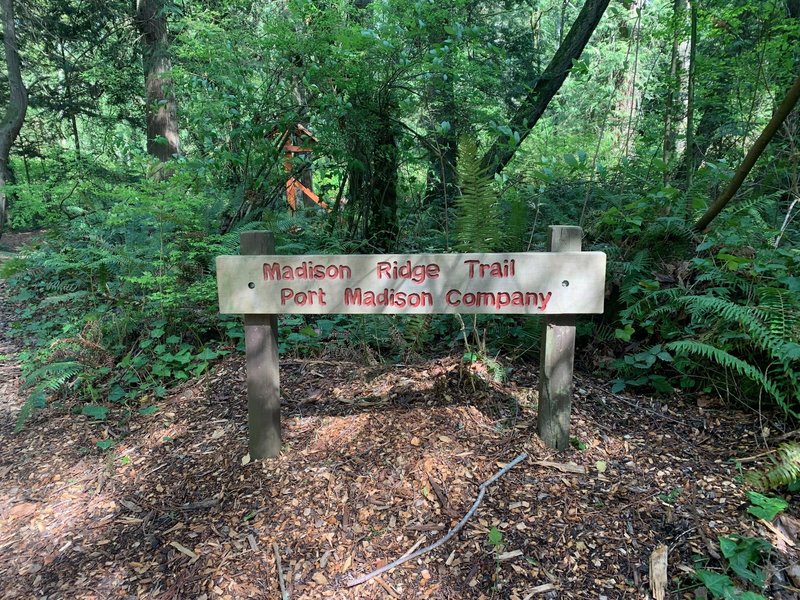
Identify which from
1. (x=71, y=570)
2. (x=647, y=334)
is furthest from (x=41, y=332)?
(x=647, y=334)

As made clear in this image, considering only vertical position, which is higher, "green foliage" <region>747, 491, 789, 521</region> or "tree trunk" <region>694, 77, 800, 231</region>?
"tree trunk" <region>694, 77, 800, 231</region>

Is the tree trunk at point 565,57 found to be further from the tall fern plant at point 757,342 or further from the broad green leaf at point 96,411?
the broad green leaf at point 96,411

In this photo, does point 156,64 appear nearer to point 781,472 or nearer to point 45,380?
point 45,380

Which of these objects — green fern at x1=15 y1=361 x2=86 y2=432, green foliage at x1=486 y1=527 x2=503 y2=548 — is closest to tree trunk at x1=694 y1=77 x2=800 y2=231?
green foliage at x1=486 y1=527 x2=503 y2=548

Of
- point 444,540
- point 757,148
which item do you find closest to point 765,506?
A: point 444,540

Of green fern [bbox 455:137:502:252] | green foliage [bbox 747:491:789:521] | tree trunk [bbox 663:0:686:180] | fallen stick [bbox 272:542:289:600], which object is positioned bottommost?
fallen stick [bbox 272:542:289:600]

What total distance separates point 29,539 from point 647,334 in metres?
3.88

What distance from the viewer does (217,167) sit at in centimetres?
481

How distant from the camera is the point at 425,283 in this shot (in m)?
2.44

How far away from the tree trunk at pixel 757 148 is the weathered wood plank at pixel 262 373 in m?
2.81

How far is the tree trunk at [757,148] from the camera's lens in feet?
8.52

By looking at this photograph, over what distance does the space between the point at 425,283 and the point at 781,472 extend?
5.96 ft

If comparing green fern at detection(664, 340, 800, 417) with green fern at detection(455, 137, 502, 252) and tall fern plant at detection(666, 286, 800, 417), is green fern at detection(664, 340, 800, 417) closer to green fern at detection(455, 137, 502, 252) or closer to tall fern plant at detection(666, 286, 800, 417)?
tall fern plant at detection(666, 286, 800, 417)

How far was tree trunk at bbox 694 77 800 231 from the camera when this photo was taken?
2596 mm
